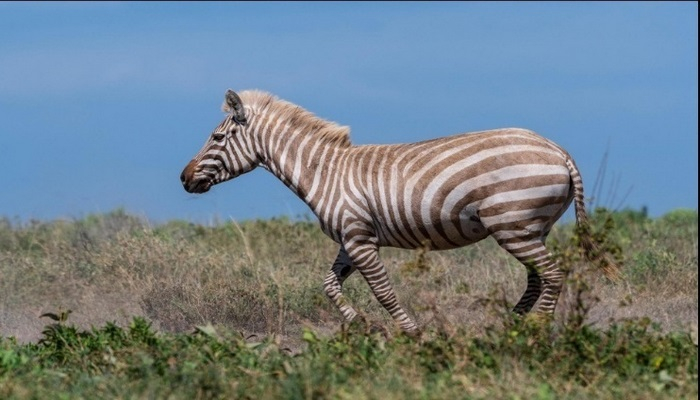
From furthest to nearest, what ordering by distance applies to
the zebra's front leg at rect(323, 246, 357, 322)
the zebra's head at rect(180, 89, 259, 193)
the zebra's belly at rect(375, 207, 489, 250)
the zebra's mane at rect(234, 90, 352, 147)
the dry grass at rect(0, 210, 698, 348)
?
the dry grass at rect(0, 210, 698, 348)
the zebra's head at rect(180, 89, 259, 193)
the zebra's mane at rect(234, 90, 352, 147)
the zebra's front leg at rect(323, 246, 357, 322)
the zebra's belly at rect(375, 207, 489, 250)

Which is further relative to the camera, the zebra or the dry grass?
the dry grass

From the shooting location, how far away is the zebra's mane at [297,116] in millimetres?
10336

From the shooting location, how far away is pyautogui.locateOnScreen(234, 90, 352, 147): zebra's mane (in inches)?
407

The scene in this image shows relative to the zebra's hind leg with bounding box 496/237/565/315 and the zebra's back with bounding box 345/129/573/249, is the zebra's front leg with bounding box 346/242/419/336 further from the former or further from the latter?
the zebra's hind leg with bounding box 496/237/565/315

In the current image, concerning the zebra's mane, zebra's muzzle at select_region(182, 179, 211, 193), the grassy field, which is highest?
the zebra's mane

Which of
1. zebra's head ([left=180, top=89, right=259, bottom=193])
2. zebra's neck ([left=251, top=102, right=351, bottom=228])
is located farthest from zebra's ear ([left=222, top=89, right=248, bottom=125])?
Answer: zebra's neck ([left=251, top=102, right=351, bottom=228])

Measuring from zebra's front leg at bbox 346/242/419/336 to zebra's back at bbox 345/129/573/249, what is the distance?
227 mm

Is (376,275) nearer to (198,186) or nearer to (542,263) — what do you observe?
(542,263)

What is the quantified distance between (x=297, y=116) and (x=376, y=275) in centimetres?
174

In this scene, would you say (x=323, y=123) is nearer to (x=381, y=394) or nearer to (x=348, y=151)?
(x=348, y=151)

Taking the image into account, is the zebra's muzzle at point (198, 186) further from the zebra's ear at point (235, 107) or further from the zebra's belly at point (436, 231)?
the zebra's belly at point (436, 231)

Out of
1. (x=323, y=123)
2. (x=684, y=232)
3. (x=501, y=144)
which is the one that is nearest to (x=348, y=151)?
(x=323, y=123)

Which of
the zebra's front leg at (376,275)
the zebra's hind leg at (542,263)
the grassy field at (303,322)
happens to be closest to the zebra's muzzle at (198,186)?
the grassy field at (303,322)

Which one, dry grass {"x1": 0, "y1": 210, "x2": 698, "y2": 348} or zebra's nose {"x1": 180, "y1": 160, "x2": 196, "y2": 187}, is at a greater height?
zebra's nose {"x1": 180, "y1": 160, "x2": 196, "y2": 187}
